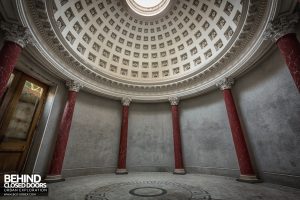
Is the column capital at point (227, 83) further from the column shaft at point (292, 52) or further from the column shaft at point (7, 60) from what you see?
the column shaft at point (7, 60)

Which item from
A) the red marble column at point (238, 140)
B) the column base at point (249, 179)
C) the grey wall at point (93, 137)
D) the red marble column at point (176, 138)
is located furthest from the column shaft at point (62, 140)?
the red marble column at point (238, 140)

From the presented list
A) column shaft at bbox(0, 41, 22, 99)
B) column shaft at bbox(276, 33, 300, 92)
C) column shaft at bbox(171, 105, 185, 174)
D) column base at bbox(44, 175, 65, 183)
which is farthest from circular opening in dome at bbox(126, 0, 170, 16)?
column base at bbox(44, 175, 65, 183)

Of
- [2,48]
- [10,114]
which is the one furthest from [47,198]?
[2,48]

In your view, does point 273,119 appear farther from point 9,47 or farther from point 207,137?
point 9,47

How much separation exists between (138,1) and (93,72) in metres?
10.9

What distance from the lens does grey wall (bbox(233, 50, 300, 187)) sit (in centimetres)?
793

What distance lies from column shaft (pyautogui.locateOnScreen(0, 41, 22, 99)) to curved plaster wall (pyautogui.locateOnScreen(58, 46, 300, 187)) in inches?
261

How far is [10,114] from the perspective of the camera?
8.82m

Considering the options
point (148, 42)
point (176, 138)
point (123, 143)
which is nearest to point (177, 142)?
point (176, 138)

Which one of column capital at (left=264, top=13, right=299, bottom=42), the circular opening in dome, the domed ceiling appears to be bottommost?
column capital at (left=264, top=13, right=299, bottom=42)

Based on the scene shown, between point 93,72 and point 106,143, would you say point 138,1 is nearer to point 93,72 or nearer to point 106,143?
point 93,72

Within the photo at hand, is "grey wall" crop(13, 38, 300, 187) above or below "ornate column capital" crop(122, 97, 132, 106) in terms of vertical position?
below

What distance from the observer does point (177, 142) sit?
14305mm

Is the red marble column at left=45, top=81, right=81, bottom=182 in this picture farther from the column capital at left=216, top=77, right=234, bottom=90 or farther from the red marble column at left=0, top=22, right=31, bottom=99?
the column capital at left=216, top=77, right=234, bottom=90
